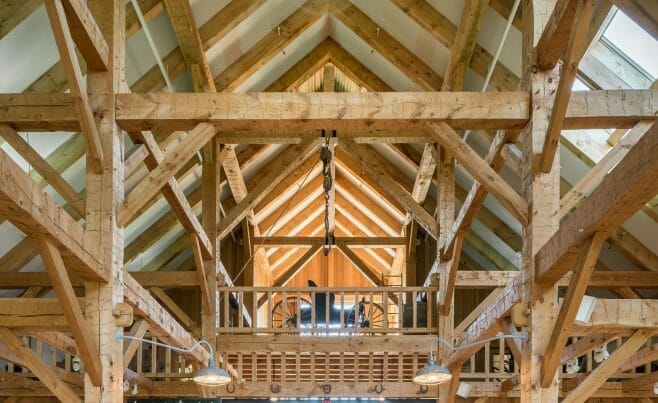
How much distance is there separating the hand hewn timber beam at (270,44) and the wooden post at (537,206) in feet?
16.9

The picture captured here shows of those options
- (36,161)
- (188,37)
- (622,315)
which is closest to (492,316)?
(622,315)

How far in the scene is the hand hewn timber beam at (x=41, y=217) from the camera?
4.08 m

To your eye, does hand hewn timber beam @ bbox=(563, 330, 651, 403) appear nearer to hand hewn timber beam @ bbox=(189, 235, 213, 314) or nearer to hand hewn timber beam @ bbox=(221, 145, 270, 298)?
hand hewn timber beam @ bbox=(189, 235, 213, 314)

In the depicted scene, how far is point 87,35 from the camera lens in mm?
6180

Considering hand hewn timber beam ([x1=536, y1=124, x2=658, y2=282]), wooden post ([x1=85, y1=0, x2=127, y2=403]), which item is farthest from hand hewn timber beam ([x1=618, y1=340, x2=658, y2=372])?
wooden post ([x1=85, y1=0, x2=127, y2=403])

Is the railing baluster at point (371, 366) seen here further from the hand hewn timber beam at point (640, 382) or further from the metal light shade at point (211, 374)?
the metal light shade at point (211, 374)

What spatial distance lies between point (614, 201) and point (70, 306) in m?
3.56

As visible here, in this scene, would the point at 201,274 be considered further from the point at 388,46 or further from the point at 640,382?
the point at 640,382

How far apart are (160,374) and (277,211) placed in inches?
332

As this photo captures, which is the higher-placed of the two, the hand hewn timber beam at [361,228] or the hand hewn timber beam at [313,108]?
the hand hewn timber beam at [361,228]

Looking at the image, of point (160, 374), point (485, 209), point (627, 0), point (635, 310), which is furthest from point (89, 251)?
point (485, 209)

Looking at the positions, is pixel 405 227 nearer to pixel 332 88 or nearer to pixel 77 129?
pixel 332 88

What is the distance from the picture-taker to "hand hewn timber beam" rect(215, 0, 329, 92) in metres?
11.4

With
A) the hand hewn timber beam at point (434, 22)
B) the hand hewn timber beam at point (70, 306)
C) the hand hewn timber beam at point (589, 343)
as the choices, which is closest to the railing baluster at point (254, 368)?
the hand hewn timber beam at point (589, 343)
